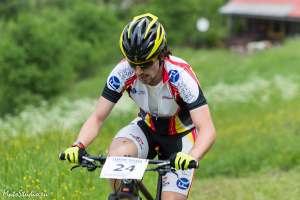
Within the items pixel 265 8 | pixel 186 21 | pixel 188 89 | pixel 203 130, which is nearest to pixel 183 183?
pixel 203 130

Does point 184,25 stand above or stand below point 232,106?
below

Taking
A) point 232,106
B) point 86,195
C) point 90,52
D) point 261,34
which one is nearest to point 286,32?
point 261,34

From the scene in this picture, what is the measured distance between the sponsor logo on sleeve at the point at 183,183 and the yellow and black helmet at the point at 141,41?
3.21ft

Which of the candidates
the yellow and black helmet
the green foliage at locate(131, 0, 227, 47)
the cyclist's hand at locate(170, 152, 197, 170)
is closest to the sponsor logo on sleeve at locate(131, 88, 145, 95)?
the yellow and black helmet

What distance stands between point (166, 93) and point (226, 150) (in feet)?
25.2

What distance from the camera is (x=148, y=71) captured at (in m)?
4.42

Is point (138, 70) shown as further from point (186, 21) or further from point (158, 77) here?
point (186, 21)

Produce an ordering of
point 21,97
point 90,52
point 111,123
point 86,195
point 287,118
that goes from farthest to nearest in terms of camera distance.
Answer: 1. point 90,52
2. point 21,97
3. point 111,123
4. point 287,118
5. point 86,195

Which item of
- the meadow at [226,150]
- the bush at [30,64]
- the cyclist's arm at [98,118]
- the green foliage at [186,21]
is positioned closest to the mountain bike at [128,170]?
the cyclist's arm at [98,118]

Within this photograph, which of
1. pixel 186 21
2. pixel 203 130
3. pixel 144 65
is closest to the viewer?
pixel 144 65

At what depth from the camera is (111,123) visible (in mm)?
16828

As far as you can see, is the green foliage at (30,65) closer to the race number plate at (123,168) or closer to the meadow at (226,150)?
the meadow at (226,150)

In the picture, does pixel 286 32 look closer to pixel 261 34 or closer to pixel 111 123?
pixel 261 34

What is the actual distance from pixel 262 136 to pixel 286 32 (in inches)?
1890
